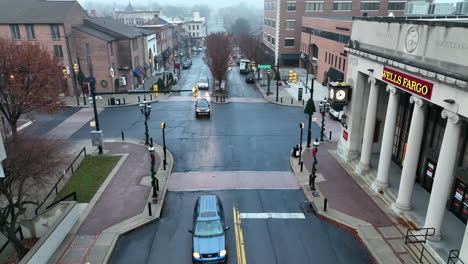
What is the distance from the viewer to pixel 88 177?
885 inches

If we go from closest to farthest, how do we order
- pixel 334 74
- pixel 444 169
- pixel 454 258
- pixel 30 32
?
1. pixel 444 169
2. pixel 454 258
3. pixel 30 32
4. pixel 334 74

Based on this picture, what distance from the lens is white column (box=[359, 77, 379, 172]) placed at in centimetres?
2055

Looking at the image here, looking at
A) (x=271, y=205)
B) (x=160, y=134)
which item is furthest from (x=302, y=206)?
(x=160, y=134)

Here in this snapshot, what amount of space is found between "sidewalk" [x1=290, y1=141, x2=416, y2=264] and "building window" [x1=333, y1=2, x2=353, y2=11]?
55693 millimetres

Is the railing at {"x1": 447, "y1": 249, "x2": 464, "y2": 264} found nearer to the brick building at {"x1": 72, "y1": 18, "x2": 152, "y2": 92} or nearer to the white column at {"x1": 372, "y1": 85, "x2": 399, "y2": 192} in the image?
the white column at {"x1": 372, "y1": 85, "x2": 399, "y2": 192}

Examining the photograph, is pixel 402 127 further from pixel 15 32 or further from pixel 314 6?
pixel 314 6

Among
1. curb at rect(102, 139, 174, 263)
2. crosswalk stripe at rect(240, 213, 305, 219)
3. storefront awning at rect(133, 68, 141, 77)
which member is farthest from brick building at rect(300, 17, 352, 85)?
crosswalk stripe at rect(240, 213, 305, 219)

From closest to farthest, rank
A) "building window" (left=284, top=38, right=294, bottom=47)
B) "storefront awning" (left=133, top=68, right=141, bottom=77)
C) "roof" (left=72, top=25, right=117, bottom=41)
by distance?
"roof" (left=72, top=25, right=117, bottom=41) → "storefront awning" (left=133, top=68, right=141, bottom=77) → "building window" (left=284, top=38, right=294, bottom=47)

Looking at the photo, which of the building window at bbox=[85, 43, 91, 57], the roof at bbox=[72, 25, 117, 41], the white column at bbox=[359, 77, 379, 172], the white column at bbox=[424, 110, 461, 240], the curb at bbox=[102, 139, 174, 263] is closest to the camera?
the white column at bbox=[424, 110, 461, 240]

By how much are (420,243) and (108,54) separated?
143 ft

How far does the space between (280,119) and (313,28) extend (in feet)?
105

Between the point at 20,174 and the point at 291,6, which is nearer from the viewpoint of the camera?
the point at 20,174

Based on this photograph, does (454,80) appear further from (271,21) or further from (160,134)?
(271,21)

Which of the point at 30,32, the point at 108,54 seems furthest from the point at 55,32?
the point at 108,54
